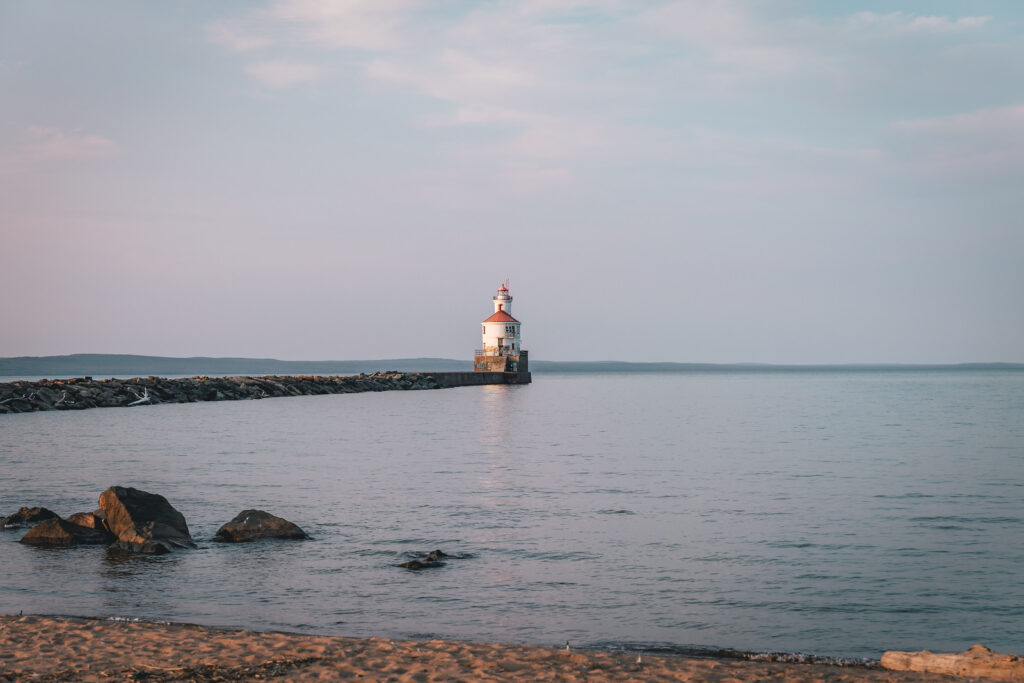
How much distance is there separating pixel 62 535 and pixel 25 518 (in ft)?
8.05

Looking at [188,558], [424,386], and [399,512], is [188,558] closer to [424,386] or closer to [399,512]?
[399,512]

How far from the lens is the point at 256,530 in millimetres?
15664

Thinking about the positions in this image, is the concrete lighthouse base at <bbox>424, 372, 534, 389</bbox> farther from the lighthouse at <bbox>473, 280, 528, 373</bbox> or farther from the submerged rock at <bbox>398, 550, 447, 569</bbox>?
the submerged rock at <bbox>398, 550, 447, 569</bbox>

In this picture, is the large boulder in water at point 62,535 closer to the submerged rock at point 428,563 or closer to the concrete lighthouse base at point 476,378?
the submerged rock at point 428,563

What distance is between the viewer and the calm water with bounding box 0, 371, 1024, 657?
439 inches

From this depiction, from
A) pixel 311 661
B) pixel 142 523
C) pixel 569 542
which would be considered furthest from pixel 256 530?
pixel 311 661

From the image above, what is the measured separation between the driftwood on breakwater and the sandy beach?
2025 inches

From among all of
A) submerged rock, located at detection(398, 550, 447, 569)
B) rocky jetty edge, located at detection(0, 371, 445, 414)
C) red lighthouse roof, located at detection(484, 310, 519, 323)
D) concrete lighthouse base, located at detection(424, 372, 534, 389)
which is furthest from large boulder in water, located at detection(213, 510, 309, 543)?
concrete lighthouse base, located at detection(424, 372, 534, 389)

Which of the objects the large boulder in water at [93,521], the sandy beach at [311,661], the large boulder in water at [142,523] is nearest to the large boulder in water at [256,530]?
the large boulder in water at [142,523]

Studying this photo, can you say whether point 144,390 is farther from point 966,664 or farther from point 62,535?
point 966,664

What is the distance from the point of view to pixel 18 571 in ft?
42.9

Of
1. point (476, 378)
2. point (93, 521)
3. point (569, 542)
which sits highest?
point (476, 378)

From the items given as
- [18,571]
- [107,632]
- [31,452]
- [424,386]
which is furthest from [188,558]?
[424,386]

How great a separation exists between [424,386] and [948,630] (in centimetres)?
9896
